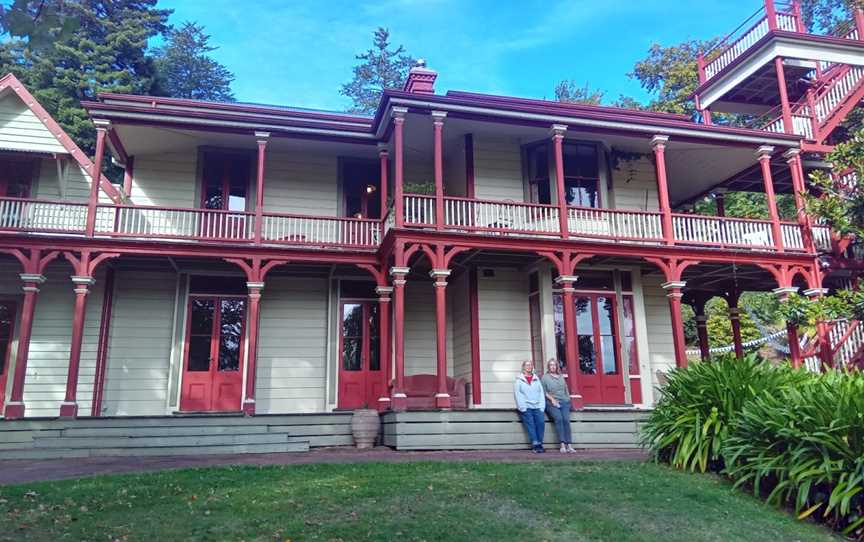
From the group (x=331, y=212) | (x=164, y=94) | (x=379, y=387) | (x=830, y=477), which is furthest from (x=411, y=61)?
(x=830, y=477)

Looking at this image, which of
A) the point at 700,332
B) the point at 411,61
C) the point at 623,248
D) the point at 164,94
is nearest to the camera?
the point at 623,248

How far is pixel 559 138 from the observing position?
14492mm

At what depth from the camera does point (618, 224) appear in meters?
14.8

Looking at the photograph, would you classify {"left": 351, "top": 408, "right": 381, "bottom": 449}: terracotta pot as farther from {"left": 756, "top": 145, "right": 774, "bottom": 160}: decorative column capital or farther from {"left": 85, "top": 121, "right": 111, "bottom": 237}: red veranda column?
{"left": 756, "top": 145, "right": 774, "bottom": 160}: decorative column capital

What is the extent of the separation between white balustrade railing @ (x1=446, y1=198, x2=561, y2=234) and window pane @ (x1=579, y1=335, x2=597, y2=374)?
2.79 meters

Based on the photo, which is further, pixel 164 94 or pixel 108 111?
pixel 164 94

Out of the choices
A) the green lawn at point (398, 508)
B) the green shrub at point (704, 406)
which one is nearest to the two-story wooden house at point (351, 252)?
the green shrub at point (704, 406)

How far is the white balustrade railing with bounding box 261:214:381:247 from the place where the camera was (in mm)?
14617

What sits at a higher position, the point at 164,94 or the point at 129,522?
the point at 164,94

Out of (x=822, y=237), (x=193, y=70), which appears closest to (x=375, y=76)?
(x=193, y=70)

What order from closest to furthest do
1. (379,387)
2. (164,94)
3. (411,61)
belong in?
(379,387) → (164,94) → (411,61)

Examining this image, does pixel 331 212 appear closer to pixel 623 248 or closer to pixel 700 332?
pixel 623 248

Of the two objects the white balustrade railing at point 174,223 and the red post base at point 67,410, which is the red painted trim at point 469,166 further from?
the red post base at point 67,410

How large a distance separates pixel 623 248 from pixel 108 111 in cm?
1148
